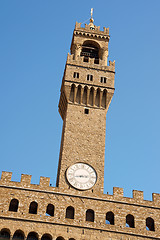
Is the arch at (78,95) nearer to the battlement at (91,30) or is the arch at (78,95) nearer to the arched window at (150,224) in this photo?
the battlement at (91,30)

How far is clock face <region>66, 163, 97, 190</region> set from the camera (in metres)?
39.0

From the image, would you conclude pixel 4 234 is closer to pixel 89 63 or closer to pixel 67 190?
pixel 67 190

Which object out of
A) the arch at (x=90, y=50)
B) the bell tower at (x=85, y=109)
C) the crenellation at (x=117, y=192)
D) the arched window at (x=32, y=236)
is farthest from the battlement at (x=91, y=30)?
the arched window at (x=32, y=236)

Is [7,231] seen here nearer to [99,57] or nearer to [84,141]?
[84,141]

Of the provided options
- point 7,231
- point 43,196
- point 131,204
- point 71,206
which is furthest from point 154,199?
point 7,231

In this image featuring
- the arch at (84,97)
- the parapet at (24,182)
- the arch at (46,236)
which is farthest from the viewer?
the arch at (84,97)

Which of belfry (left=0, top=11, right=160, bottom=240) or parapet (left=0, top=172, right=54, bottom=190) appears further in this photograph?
parapet (left=0, top=172, right=54, bottom=190)

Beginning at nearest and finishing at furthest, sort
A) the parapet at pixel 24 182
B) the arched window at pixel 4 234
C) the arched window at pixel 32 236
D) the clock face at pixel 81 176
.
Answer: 1. the arched window at pixel 4 234
2. the arched window at pixel 32 236
3. the parapet at pixel 24 182
4. the clock face at pixel 81 176

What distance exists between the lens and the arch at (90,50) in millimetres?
49188

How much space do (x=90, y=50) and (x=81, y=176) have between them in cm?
1689

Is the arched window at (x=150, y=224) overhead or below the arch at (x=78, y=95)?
below

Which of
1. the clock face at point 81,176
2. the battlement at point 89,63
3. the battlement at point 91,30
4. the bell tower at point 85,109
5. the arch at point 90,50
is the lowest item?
the clock face at point 81,176

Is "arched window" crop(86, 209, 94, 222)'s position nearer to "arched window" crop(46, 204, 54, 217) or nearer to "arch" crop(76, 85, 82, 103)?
"arched window" crop(46, 204, 54, 217)

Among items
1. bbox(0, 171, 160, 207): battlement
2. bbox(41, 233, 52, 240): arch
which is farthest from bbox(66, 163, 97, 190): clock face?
bbox(41, 233, 52, 240): arch
